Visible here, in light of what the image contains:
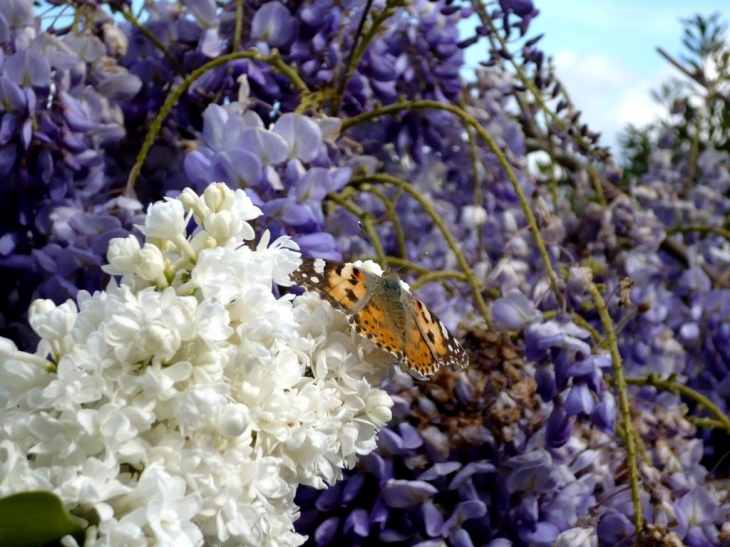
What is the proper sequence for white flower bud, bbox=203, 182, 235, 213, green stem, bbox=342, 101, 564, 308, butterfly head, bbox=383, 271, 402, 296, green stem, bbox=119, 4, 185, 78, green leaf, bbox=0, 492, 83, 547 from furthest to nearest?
green stem, bbox=119, 4, 185, 78 < green stem, bbox=342, 101, 564, 308 < butterfly head, bbox=383, 271, 402, 296 < white flower bud, bbox=203, 182, 235, 213 < green leaf, bbox=0, 492, 83, 547

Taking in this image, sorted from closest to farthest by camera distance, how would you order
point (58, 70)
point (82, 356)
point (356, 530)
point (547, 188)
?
point (82, 356), point (356, 530), point (58, 70), point (547, 188)

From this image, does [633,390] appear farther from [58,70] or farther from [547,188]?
[58,70]

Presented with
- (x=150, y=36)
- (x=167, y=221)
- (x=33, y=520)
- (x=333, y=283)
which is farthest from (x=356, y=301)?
(x=150, y=36)

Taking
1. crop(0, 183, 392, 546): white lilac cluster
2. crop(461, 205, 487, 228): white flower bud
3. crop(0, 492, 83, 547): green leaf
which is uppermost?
crop(461, 205, 487, 228): white flower bud

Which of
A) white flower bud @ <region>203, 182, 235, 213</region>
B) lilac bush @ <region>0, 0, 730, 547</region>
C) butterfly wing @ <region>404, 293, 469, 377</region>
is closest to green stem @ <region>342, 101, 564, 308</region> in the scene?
lilac bush @ <region>0, 0, 730, 547</region>

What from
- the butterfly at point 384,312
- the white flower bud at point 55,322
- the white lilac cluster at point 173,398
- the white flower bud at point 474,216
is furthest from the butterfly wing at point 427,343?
the white flower bud at point 474,216

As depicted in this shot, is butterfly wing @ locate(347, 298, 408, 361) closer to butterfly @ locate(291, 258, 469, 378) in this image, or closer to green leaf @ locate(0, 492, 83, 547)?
butterfly @ locate(291, 258, 469, 378)

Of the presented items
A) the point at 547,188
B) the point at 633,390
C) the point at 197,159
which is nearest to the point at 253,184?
the point at 197,159

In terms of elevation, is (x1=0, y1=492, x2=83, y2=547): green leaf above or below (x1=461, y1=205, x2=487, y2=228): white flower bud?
below
